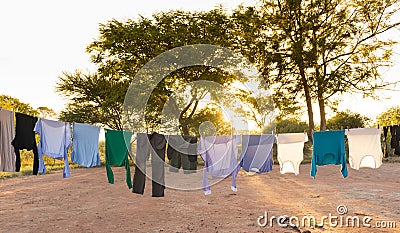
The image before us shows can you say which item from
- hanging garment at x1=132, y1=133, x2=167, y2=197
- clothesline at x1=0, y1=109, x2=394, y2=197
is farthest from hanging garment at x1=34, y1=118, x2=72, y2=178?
hanging garment at x1=132, y1=133, x2=167, y2=197

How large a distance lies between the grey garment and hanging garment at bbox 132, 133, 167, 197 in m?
3.21

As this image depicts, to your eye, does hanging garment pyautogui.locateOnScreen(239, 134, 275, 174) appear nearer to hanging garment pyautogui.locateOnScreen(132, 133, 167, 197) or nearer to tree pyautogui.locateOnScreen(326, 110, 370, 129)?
hanging garment pyautogui.locateOnScreen(132, 133, 167, 197)

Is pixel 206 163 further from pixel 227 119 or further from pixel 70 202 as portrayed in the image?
pixel 227 119

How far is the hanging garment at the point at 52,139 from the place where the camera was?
948 cm

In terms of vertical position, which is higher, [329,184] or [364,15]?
[364,15]

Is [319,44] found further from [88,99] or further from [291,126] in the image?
[88,99]

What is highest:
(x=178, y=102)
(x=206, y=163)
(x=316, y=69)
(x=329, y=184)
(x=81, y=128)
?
(x=316, y=69)

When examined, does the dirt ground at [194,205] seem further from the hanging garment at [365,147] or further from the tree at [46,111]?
the tree at [46,111]

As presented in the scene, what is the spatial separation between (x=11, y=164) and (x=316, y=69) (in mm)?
21530

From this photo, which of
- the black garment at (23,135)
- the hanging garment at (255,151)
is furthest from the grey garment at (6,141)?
the hanging garment at (255,151)

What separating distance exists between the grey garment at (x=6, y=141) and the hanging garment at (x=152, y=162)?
3.21 meters

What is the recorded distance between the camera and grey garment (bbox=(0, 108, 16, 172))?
27.1 feet

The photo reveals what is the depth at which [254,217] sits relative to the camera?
10.2m

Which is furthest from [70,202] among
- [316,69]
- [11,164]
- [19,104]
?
[19,104]
